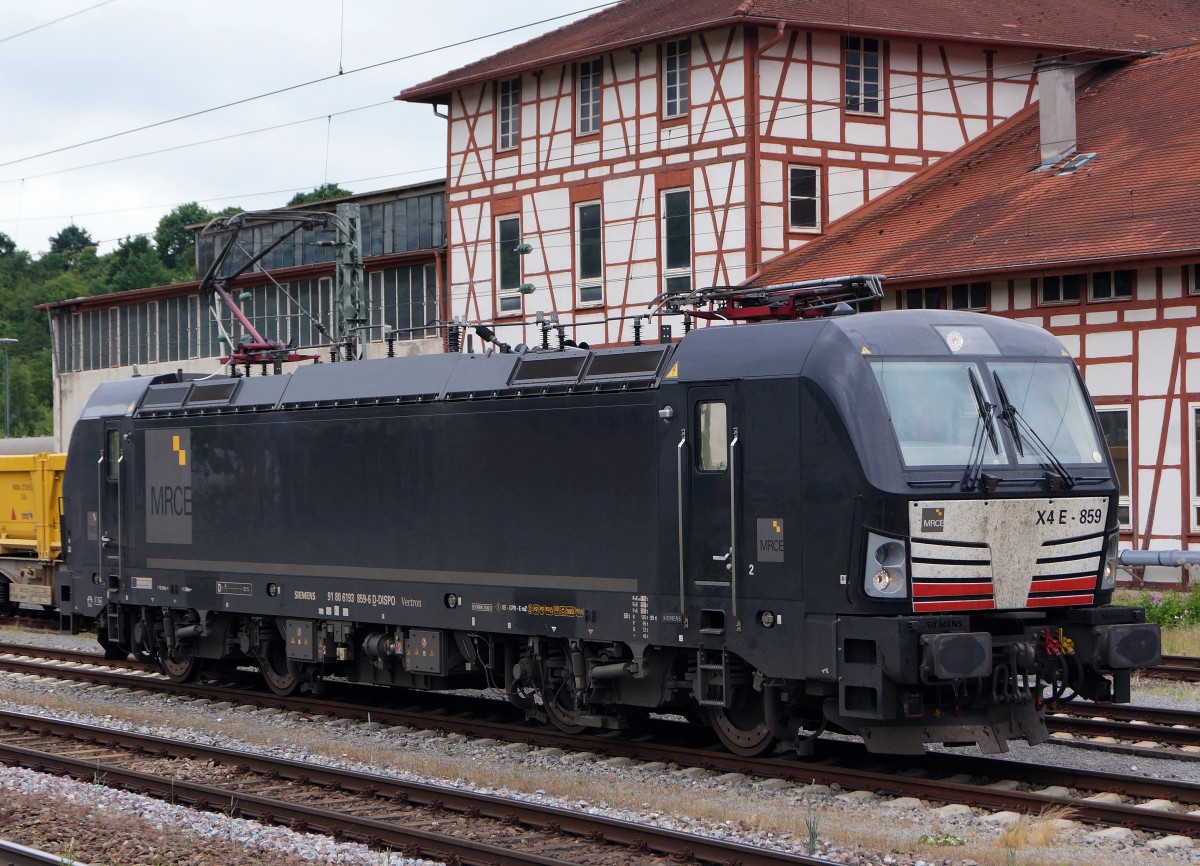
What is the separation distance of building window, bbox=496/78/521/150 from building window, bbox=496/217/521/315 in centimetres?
177

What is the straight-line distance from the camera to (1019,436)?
1180 centimetres

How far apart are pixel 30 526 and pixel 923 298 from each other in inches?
638

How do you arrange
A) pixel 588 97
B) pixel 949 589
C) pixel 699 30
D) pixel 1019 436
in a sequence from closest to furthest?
pixel 949 589 < pixel 1019 436 < pixel 699 30 < pixel 588 97

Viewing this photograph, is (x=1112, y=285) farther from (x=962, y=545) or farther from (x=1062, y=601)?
Result: (x=962, y=545)

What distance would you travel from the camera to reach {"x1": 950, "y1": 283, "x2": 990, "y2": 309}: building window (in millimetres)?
28719

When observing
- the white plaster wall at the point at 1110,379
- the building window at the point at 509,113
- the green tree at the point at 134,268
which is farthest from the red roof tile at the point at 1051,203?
the green tree at the point at 134,268

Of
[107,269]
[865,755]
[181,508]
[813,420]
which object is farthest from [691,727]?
[107,269]

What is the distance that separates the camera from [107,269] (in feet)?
368

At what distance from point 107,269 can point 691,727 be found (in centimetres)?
10484

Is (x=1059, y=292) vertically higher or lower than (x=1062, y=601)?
higher

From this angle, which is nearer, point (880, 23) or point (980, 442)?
point (980, 442)

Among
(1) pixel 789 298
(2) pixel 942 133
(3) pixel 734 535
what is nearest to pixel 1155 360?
(2) pixel 942 133

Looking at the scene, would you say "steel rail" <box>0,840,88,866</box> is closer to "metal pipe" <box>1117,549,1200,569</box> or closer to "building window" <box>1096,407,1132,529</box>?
"metal pipe" <box>1117,549,1200,569</box>

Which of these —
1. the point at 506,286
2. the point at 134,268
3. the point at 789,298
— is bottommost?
the point at 789,298
